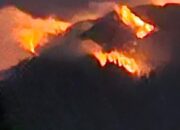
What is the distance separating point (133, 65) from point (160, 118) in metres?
0.75

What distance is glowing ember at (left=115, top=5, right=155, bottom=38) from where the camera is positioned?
32.6 feet

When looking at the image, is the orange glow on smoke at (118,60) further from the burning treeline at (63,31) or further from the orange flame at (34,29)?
the orange flame at (34,29)

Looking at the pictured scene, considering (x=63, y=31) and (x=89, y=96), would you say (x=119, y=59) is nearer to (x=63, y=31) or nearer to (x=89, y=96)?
(x=89, y=96)

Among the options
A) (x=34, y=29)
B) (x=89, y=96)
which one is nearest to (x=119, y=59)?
(x=89, y=96)

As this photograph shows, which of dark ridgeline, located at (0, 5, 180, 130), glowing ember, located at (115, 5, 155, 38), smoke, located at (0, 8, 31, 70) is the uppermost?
smoke, located at (0, 8, 31, 70)

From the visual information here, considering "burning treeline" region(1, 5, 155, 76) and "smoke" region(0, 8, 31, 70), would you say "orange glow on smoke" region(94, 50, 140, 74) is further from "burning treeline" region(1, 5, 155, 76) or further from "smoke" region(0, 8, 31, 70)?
"smoke" region(0, 8, 31, 70)

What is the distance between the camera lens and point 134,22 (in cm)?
1005

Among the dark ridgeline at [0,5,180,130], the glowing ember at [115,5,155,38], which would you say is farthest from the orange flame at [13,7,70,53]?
the glowing ember at [115,5,155,38]

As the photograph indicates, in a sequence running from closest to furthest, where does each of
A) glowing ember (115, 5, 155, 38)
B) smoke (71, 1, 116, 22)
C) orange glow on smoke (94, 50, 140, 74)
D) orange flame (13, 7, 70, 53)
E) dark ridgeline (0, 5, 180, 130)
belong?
dark ridgeline (0, 5, 180, 130), orange glow on smoke (94, 50, 140, 74), glowing ember (115, 5, 155, 38), orange flame (13, 7, 70, 53), smoke (71, 1, 116, 22)

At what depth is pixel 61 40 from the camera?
9984 millimetres

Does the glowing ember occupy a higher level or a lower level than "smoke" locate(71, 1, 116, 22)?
lower

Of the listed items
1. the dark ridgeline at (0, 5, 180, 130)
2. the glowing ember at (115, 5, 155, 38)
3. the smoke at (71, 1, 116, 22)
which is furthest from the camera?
the smoke at (71, 1, 116, 22)

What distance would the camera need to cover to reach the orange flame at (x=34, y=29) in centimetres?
1009

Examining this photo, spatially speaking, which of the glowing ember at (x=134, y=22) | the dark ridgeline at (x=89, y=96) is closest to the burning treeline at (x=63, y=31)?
the glowing ember at (x=134, y=22)
